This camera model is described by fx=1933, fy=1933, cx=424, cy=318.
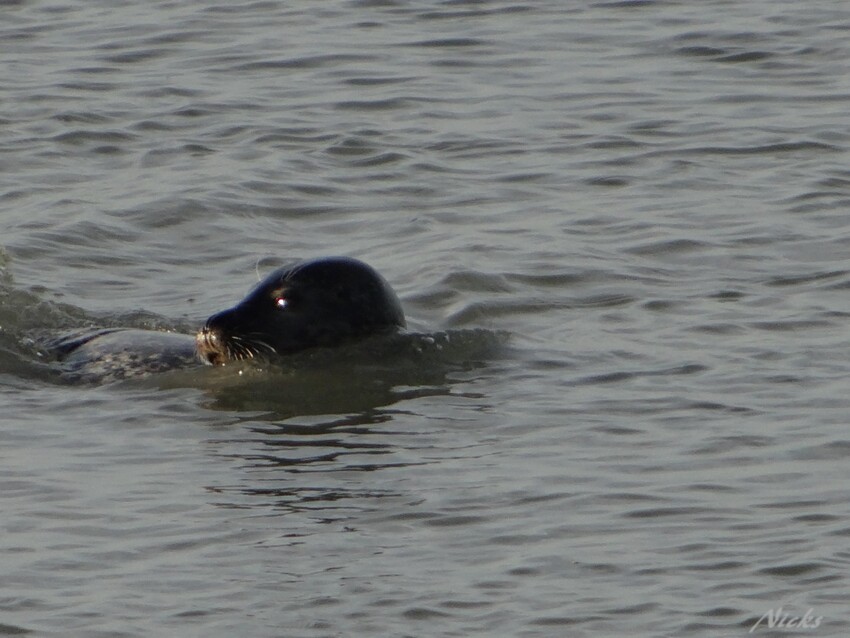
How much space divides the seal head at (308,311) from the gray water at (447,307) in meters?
0.28

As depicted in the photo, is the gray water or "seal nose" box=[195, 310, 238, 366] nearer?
the gray water

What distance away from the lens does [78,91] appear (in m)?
14.6

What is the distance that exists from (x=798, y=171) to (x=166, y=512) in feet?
20.7

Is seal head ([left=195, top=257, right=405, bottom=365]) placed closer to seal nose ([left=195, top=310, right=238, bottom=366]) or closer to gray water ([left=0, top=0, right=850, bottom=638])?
seal nose ([left=195, top=310, right=238, bottom=366])

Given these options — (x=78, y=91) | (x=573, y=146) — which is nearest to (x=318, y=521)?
(x=573, y=146)

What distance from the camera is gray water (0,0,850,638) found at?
19.3ft

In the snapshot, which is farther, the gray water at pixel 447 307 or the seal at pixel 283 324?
the seal at pixel 283 324

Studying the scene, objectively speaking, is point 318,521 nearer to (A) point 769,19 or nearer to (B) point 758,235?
(B) point 758,235

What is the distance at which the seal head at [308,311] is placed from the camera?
8.75m

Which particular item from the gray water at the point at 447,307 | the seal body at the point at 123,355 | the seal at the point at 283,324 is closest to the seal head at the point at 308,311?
the seal at the point at 283,324

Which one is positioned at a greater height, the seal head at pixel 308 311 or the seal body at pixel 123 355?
the seal head at pixel 308 311

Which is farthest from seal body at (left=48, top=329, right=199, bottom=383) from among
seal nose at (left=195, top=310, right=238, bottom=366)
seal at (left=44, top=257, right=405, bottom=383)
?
seal nose at (left=195, top=310, right=238, bottom=366)

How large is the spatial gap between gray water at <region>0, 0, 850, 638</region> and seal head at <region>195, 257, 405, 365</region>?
28 cm

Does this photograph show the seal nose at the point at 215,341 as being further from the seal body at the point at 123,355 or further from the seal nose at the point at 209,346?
the seal body at the point at 123,355
